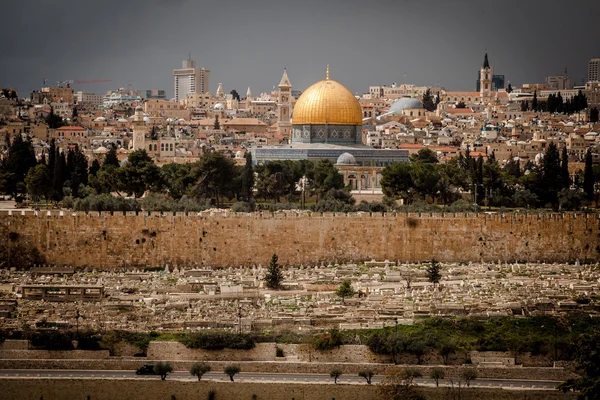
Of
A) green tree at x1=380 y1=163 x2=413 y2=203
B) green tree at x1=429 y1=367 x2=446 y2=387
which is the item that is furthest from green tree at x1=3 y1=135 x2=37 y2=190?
green tree at x1=429 y1=367 x2=446 y2=387

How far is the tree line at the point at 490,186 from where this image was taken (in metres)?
51.2

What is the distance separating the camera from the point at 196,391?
88.3 feet

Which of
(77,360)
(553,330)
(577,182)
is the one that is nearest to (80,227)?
(77,360)

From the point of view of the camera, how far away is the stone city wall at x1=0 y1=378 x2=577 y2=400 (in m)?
26.7

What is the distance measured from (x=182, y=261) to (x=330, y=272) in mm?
4752

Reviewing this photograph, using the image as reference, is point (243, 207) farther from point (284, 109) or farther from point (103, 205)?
point (284, 109)

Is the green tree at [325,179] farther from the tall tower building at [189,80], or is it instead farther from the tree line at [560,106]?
the tall tower building at [189,80]

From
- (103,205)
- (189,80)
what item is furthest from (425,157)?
(189,80)

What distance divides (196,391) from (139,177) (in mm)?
24637

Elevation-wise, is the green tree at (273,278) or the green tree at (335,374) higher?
the green tree at (273,278)

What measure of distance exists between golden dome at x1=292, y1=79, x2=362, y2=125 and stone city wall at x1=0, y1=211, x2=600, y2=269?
74.8ft

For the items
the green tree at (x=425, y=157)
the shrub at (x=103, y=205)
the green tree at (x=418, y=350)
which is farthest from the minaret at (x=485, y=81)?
the green tree at (x=418, y=350)

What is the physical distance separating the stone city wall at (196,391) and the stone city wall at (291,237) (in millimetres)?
12616

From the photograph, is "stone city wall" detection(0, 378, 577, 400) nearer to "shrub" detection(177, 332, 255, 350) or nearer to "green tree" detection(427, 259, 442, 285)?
"shrub" detection(177, 332, 255, 350)
